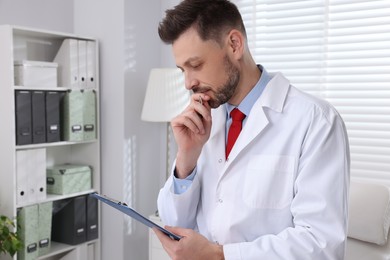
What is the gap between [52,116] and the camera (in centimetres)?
308

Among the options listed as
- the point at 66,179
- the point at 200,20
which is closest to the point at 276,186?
the point at 200,20

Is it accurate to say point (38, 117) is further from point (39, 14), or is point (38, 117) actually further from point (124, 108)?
point (39, 14)

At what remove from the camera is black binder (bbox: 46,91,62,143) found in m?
3.05

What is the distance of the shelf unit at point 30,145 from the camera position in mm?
2828

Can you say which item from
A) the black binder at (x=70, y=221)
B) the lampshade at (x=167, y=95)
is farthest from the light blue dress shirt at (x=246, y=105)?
the black binder at (x=70, y=221)

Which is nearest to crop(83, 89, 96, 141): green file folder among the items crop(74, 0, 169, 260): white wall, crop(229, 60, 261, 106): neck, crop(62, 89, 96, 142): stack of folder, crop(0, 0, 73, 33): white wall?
crop(62, 89, 96, 142): stack of folder

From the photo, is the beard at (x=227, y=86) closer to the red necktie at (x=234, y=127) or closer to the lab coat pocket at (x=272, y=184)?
the red necktie at (x=234, y=127)

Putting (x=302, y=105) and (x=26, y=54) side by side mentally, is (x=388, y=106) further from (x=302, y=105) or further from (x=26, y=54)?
(x=26, y=54)

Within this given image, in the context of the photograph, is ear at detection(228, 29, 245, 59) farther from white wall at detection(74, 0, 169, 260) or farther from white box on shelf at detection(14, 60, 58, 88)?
white wall at detection(74, 0, 169, 260)

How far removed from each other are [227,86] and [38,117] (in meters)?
1.86

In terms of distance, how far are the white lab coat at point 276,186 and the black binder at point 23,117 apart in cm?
160

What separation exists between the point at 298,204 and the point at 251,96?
370 millimetres

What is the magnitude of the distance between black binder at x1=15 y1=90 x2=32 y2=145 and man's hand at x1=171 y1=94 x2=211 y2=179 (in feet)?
5.42

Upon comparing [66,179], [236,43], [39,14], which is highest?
[39,14]
